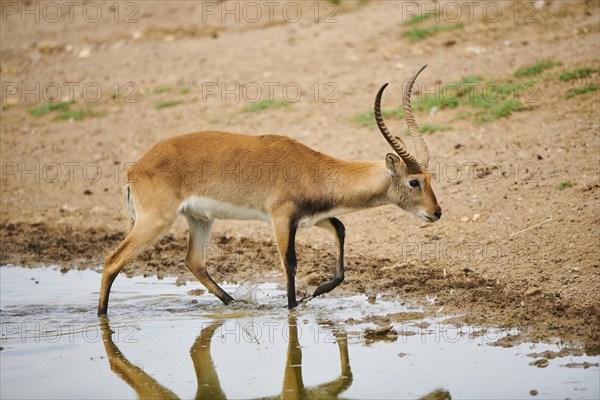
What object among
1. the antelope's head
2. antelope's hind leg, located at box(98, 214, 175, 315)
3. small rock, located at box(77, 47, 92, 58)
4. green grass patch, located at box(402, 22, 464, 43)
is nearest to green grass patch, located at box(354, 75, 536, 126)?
green grass patch, located at box(402, 22, 464, 43)

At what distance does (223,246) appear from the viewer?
36.3ft

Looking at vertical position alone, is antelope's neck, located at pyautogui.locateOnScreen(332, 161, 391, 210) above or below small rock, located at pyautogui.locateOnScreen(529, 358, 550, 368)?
above

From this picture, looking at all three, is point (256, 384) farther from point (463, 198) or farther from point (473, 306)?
point (463, 198)

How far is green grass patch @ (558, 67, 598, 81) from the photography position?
1309 cm

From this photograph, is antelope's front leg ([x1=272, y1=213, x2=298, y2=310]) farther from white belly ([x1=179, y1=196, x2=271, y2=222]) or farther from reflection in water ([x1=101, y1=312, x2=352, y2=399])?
reflection in water ([x1=101, y1=312, x2=352, y2=399])

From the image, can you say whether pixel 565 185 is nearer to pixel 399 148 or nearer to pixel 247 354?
pixel 399 148

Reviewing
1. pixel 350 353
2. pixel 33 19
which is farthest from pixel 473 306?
pixel 33 19

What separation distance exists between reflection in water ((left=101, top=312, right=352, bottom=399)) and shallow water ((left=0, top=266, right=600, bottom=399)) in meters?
0.01

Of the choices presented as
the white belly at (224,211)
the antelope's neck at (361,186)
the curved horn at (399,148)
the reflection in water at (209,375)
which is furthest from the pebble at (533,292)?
the white belly at (224,211)

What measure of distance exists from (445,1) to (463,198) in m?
7.40

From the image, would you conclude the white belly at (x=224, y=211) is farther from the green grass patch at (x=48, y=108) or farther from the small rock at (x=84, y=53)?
the small rock at (x=84, y=53)

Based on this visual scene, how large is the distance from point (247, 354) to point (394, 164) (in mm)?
2543

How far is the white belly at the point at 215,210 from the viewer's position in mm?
8977

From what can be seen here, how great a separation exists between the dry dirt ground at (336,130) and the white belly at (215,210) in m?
1.09
